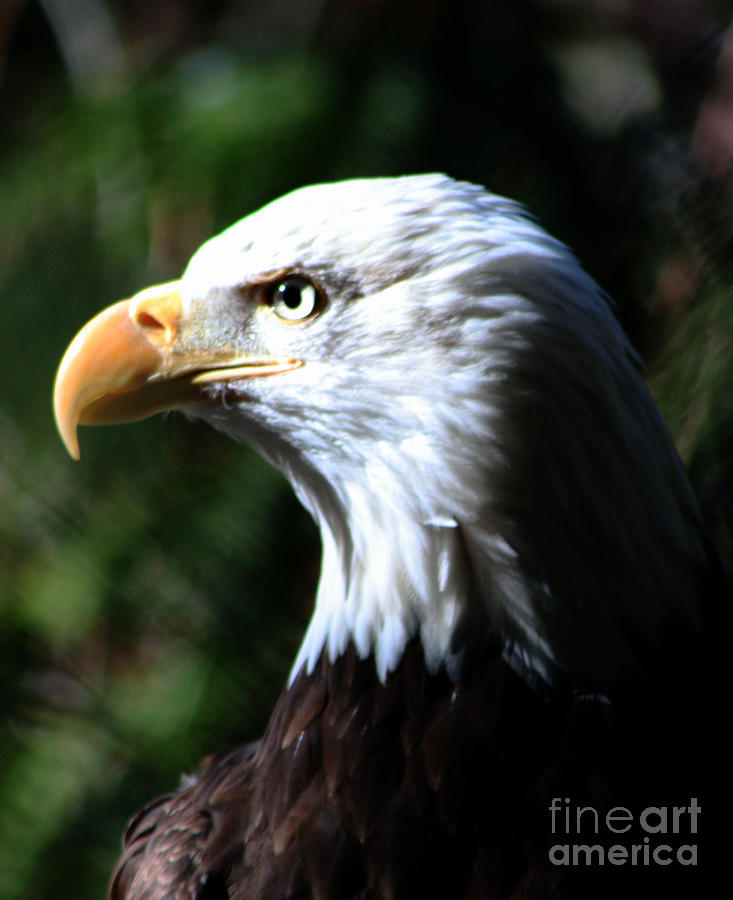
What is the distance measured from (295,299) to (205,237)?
0.99 meters

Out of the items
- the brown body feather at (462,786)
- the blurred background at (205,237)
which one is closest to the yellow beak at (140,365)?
the brown body feather at (462,786)

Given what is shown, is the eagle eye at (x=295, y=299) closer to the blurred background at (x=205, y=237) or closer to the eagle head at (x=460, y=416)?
the eagle head at (x=460, y=416)

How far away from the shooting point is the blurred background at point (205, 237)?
166cm

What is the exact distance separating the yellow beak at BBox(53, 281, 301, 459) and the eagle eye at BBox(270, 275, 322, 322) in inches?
2.1

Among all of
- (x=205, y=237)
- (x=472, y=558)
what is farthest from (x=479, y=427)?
(x=205, y=237)

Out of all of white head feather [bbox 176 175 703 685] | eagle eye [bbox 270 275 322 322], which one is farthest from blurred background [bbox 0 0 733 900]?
eagle eye [bbox 270 275 322 322]

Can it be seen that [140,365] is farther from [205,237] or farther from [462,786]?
[205,237]

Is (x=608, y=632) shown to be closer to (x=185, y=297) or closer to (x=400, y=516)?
(x=400, y=516)

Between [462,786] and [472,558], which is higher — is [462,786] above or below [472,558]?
below

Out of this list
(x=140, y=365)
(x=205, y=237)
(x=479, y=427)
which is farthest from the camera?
(x=205, y=237)

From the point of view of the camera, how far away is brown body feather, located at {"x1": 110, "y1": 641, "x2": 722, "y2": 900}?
874 mm

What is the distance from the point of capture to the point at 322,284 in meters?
0.91

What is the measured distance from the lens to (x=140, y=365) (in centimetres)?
98

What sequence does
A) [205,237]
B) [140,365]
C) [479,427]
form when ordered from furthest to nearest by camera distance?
[205,237]
[140,365]
[479,427]
